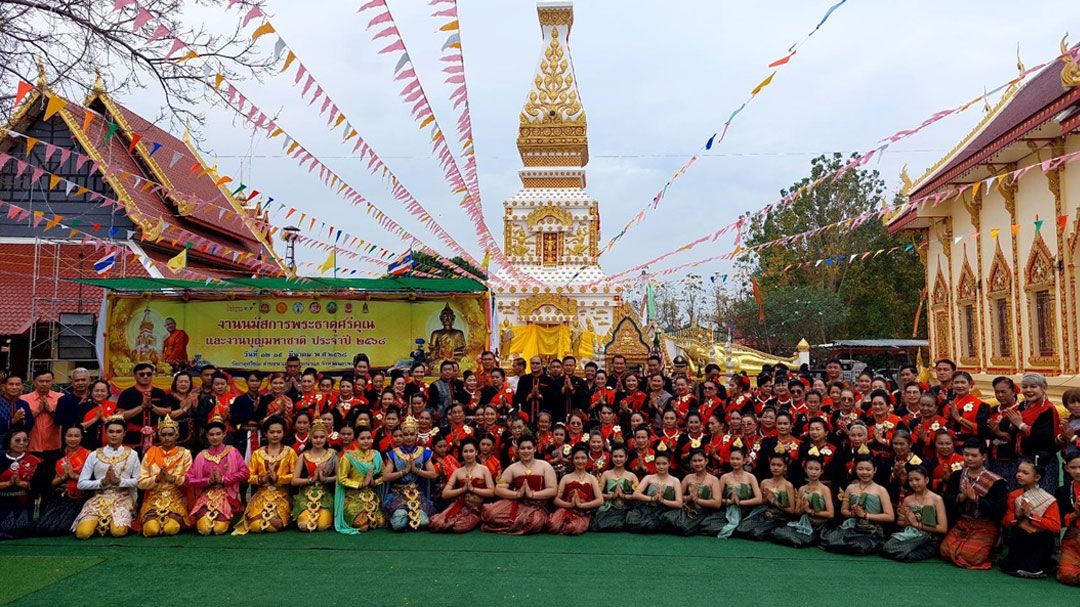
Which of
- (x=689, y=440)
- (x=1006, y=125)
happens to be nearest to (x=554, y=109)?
(x=1006, y=125)

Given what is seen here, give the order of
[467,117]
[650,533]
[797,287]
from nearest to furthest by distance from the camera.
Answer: [650,533], [467,117], [797,287]

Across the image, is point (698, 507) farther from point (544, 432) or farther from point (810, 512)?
point (544, 432)

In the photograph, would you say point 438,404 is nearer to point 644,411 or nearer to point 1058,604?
point 644,411

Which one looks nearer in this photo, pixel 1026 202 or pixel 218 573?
pixel 218 573

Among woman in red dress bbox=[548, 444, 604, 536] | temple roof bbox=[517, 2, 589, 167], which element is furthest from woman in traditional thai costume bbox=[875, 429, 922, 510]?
temple roof bbox=[517, 2, 589, 167]

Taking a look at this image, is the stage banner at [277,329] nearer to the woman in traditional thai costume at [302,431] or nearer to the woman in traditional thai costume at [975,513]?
the woman in traditional thai costume at [302,431]

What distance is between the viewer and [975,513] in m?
5.78

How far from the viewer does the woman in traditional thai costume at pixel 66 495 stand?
265 inches

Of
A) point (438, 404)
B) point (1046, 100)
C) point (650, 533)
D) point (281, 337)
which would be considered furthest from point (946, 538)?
point (281, 337)

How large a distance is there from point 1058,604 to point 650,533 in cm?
300

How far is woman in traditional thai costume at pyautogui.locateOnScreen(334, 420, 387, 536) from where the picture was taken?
22.9 feet

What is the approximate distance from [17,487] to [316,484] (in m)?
2.47

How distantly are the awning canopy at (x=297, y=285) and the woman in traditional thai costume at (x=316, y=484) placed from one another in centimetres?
399

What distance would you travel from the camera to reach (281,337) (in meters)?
11.5
